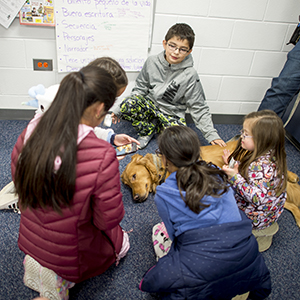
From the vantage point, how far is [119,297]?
1.14 meters

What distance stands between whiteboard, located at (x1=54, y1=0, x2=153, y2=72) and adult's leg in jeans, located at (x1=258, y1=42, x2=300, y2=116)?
100 cm

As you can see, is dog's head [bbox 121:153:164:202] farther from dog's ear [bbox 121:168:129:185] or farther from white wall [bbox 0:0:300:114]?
white wall [bbox 0:0:300:114]

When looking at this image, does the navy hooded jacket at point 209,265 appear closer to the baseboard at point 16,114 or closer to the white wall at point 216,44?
the white wall at point 216,44

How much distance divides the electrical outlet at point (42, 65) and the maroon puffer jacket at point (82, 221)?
130cm

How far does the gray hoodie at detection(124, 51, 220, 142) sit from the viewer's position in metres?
1.92

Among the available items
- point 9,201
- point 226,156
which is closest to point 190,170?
point 226,156

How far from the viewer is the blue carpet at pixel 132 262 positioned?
45.3 inches

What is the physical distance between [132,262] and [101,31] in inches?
59.7

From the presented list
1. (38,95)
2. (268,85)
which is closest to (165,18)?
(268,85)

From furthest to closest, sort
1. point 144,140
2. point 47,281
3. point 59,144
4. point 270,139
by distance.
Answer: point 144,140, point 270,139, point 47,281, point 59,144

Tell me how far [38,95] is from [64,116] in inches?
13.7

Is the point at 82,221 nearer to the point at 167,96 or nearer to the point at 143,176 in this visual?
the point at 143,176

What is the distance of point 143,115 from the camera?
6.71ft

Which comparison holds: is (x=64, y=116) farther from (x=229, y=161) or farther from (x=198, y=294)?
(x=229, y=161)
